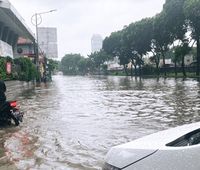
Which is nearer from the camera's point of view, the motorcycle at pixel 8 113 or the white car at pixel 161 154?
the white car at pixel 161 154

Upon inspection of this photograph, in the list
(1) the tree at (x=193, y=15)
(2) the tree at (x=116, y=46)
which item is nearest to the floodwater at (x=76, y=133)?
(1) the tree at (x=193, y=15)

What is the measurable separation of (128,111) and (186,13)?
36.1 metres

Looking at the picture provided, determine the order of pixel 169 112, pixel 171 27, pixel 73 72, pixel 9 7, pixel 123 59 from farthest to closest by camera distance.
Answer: pixel 73 72 < pixel 123 59 < pixel 171 27 < pixel 9 7 < pixel 169 112

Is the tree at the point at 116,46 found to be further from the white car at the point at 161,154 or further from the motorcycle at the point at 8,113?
the white car at the point at 161,154

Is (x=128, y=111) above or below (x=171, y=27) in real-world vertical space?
below

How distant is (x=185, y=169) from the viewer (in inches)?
129

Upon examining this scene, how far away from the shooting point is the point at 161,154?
3389 millimetres

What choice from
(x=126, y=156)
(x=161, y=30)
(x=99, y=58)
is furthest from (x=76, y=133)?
(x=99, y=58)

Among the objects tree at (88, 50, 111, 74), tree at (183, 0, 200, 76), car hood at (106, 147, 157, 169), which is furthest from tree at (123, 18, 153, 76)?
car hood at (106, 147, 157, 169)

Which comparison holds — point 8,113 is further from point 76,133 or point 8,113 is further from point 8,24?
point 8,24

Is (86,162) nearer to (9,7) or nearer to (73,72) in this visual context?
(9,7)

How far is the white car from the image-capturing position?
3308 millimetres

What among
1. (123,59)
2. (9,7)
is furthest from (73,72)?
(9,7)

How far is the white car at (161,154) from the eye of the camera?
3.31m
